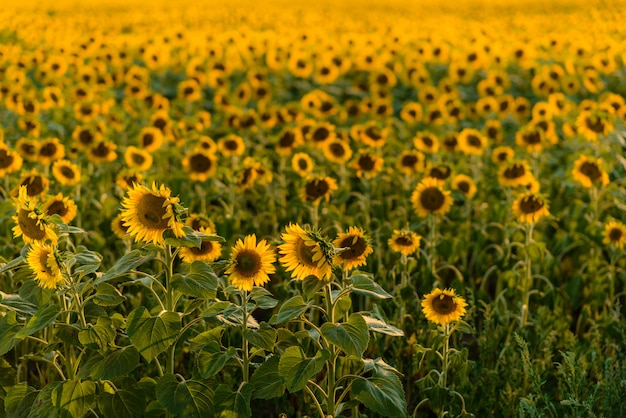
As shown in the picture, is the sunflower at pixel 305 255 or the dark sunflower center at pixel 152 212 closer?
the sunflower at pixel 305 255

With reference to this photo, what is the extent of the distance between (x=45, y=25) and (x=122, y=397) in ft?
41.3

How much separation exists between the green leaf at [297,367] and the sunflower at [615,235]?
2.55 m

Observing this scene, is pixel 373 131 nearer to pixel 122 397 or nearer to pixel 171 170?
pixel 171 170

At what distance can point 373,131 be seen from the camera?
20.6 ft

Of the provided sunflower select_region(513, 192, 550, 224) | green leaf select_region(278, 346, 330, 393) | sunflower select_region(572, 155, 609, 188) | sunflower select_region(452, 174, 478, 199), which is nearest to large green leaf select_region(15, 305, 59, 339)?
green leaf select_region(278, 346, 330, 393)

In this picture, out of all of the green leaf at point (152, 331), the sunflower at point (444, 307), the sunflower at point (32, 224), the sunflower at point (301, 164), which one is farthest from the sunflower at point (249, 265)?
the sunflower at point (301, 164)

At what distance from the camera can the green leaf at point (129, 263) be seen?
2627 millimetres

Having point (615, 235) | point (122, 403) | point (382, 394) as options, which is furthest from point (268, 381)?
point (615, 235)

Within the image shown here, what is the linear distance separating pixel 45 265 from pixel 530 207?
2613mm

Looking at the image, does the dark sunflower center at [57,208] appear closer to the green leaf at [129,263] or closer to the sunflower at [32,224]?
the sunflower at [32,224]

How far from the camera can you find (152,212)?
2.68 meters

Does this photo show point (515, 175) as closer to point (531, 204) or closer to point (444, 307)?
point (531, 204)

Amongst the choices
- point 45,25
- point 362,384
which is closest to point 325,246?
point 362,384

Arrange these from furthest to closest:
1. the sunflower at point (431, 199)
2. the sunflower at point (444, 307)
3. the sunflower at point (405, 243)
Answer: the sunflower at point (431, 199) < the sunflower at point (405, 243) < the sunflower at point (444, 307)
